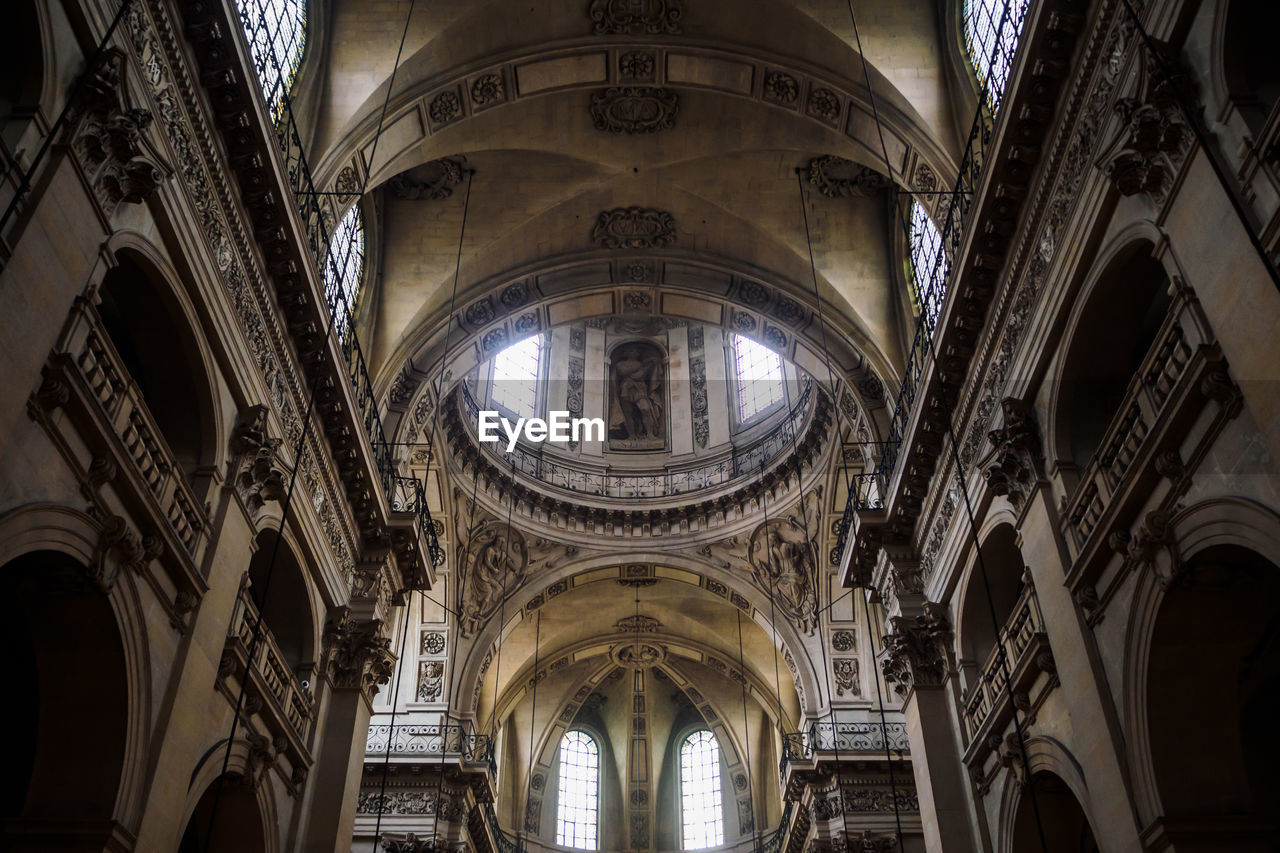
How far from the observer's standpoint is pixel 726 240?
16.3 m

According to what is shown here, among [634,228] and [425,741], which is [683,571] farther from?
[634,228]

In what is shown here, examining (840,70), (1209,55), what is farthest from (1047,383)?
(840,70)

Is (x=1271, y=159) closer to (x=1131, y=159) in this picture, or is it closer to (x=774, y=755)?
(x=1131, y=159)

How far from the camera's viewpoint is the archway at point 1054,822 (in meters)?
10.5

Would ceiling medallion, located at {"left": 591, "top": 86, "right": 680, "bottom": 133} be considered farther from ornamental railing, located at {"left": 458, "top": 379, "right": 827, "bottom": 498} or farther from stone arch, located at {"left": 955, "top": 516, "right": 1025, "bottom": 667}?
ornamental railing, located at {"left": 458, "top": 379, "right": 827, "bottom": 498}

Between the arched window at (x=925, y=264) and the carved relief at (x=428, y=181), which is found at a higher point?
the carved relief at (x=428, y=181)

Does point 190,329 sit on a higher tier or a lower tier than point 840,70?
lower

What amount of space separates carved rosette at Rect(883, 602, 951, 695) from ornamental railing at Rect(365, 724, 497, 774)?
917 cm

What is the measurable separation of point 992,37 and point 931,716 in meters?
7.49

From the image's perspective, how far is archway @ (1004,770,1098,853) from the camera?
34.3 ft

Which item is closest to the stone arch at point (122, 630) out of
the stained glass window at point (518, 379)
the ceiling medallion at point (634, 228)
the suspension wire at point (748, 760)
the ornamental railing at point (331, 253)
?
the ornamental railing at point (331, 253)

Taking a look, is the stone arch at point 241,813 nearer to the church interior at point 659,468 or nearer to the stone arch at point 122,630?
the church interior at point 659,468

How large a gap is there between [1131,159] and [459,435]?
48.9 ft

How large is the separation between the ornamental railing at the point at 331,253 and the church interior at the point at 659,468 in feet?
0.27
